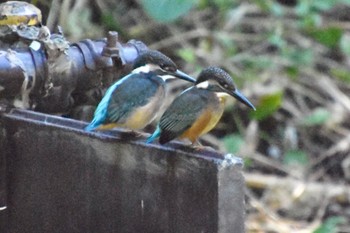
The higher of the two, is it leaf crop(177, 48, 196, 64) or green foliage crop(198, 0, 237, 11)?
green foliage crop(198, 0, 237, 11)

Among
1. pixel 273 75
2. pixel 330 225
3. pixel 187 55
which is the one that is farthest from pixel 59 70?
pixel 273 75

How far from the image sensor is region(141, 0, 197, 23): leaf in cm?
462

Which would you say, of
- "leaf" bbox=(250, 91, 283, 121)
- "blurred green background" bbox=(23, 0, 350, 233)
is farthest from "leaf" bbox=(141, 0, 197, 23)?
"leaf" bbox=(250, 91, 283, 121)

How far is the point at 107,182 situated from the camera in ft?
8.00

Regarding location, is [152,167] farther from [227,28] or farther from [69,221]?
[227,28]

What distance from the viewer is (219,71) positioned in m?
2.31

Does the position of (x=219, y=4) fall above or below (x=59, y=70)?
above

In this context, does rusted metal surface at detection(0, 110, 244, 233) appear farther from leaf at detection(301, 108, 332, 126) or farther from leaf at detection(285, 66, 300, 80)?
leaf at detection(285, 66, 300, 80)

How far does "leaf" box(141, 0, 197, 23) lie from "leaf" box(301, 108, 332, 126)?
0.87 meters

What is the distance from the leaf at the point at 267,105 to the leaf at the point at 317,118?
0.62ft

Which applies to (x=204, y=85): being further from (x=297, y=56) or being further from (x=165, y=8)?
(x=297, y=56)

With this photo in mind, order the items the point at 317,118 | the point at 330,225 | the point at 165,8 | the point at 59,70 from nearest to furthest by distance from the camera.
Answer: the point at 59,70 → the point at 330,225 → the point at 165,8 → the point at 317,118

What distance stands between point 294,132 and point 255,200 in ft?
1.78

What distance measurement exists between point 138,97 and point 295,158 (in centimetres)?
262
